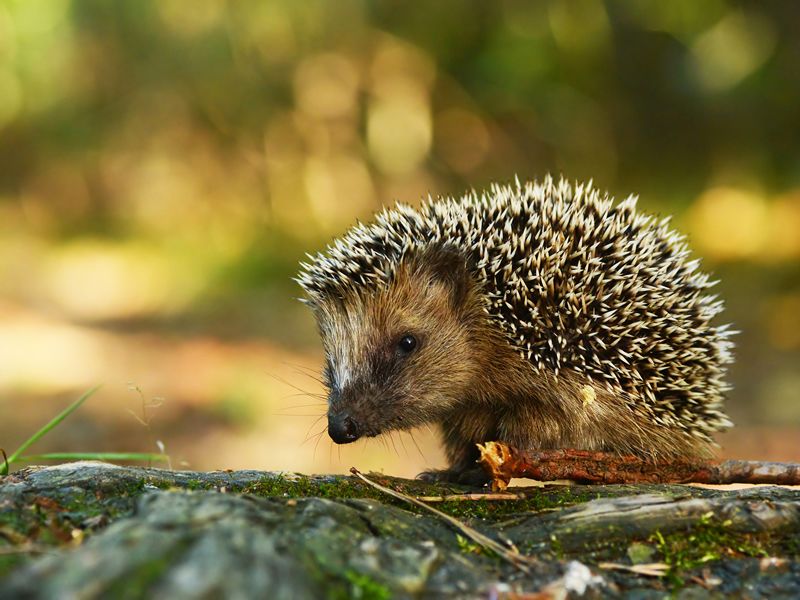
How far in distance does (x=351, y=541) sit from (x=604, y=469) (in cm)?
182

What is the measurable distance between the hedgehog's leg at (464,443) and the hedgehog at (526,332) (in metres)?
0.01

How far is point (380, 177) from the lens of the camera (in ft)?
46.2

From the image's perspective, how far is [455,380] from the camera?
4148mm

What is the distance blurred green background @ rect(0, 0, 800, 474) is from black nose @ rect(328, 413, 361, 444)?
545 centimetres

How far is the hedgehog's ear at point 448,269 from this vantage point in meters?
4.15

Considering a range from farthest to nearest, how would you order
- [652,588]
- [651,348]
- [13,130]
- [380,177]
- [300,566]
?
1. [13,130]
2. [380,177]
3. [651,348]
4. [652,588]
5. [300,566]

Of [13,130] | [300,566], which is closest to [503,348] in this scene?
[300,566]

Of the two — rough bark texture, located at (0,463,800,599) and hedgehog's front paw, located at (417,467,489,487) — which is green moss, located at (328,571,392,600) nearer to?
→ rough bark texture, located at (0,463,800,599)

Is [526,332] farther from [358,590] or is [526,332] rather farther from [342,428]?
[358,590]

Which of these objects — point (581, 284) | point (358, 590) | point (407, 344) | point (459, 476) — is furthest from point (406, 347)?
point (358, 590)

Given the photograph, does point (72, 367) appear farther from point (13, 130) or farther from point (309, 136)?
point (13, 130)

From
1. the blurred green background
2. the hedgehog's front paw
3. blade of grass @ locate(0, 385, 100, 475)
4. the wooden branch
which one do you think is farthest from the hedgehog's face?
the blurred green background

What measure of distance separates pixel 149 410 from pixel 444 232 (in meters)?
6.48

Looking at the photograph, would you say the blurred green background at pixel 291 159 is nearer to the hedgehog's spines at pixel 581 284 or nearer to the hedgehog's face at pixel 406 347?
the hedgehog's face at pixel 406 347
